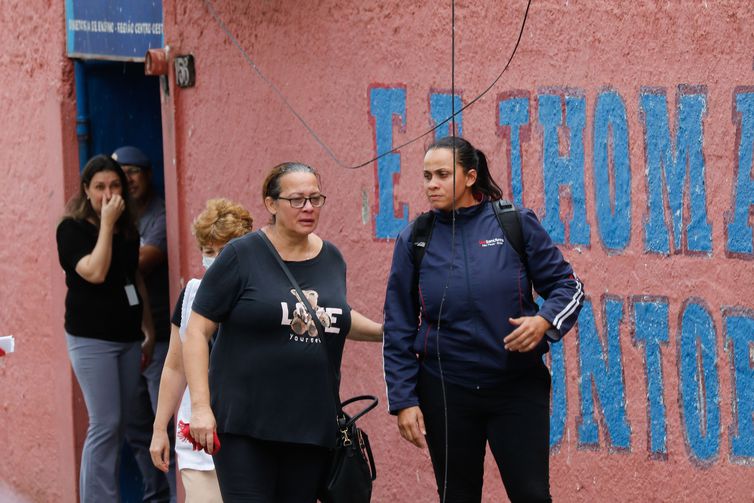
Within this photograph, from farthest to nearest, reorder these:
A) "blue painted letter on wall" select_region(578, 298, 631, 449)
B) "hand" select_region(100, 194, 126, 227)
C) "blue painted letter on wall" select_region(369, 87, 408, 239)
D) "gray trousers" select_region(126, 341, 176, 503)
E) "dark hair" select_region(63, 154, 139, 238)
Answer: "gray trousers" select_region(126, 341, 176, 503)
"dark hair" select_region(63, 154, 139, 238)
"hand" select_region(100, 194, 126, 227)
"blue painted letter on wall" select_region(369, 87, 408, 239)
"blue painted letter on wall" select_region(578, 298, 631, 449)

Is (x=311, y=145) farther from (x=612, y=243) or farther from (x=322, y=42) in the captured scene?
(x=612, y=243)

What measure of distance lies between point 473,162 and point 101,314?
2911 millimetres

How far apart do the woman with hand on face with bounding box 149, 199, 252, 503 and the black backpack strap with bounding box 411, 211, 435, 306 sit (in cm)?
82

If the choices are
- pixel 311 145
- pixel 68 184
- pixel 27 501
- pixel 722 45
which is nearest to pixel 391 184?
pixel 311 145

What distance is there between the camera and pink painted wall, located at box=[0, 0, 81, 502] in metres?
8.41

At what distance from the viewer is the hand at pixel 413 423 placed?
5.12 m

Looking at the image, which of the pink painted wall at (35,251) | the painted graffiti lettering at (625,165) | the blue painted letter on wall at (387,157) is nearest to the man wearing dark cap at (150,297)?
the pink painted wall at (35,251)

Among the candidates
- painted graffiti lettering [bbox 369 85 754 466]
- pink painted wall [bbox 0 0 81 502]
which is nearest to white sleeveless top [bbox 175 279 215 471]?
painted graffiti lettering [bbox 369 85 754 466]

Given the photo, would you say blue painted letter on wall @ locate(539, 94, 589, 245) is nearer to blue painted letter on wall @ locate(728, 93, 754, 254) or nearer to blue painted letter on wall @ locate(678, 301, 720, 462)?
blue painted letter on wall @ locate(678, 301, 720, 462)

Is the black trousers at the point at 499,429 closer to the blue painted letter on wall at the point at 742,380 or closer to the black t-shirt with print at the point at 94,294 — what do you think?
the blue painted letter on wall at the point at 742,380

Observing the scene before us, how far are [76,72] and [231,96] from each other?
1299 millimetres

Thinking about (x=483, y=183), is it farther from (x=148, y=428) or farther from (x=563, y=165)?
(x=148, y=428)

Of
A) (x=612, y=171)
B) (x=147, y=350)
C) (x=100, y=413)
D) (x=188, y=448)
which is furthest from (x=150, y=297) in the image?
(x=612, y=171)

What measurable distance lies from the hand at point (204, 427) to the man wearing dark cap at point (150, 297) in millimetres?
2965
